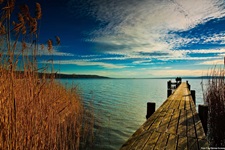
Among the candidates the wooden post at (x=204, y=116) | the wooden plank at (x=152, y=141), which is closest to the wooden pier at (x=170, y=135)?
the wooden plank at (x=152, y=141)

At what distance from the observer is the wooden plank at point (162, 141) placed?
214cm

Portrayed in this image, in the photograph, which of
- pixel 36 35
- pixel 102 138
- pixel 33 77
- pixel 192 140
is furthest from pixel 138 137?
pixel 102 138

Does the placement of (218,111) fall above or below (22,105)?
below

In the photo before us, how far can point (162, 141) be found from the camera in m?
2.33

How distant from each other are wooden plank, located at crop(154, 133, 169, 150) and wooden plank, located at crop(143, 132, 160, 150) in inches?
1.9

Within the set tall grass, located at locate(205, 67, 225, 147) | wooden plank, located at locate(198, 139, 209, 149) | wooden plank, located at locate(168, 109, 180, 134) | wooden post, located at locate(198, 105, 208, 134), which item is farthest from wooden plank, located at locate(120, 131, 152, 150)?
tall grass, located at locate(205, 67, 225, 147)

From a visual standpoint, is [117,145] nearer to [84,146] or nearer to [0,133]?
[84,146]

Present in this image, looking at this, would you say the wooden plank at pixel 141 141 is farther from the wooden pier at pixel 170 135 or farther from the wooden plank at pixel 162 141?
the wooden plank at pixel 162 141

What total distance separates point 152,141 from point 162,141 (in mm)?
146

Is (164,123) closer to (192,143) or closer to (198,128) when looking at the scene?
(198,128)

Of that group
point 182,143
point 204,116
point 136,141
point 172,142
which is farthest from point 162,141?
point 204,116

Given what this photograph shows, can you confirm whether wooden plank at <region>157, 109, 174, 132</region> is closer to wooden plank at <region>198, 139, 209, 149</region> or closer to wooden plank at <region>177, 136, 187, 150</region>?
wooden plank at <region>177, 136, 187, 150</region>

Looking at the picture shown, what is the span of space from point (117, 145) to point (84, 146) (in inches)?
45.1

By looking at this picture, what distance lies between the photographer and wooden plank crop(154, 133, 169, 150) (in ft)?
7.04
